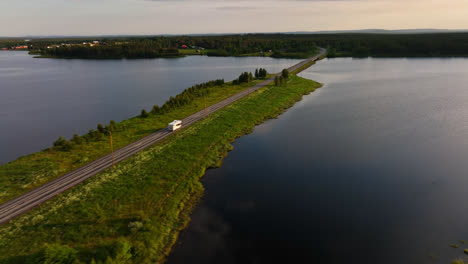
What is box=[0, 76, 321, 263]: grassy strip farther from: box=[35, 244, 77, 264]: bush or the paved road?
the paved road

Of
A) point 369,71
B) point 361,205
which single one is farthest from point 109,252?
point 369,71

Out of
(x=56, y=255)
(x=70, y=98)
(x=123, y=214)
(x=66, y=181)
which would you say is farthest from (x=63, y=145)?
(x=70, y=98)

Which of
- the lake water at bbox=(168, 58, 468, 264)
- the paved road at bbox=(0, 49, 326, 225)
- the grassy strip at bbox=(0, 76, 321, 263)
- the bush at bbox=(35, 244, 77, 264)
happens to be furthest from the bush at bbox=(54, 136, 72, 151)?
the bush at bbox=(35, 244, 77, 264)

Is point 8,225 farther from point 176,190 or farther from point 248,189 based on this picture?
point 248,189

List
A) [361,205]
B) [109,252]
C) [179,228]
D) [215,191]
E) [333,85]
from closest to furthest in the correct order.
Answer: [109,252]
[179,228]
[361,205]
[215,191]
[333,85]

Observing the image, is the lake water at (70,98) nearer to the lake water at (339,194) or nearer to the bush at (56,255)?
the bush at (56,255)

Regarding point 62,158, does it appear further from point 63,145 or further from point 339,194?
point 339,194
